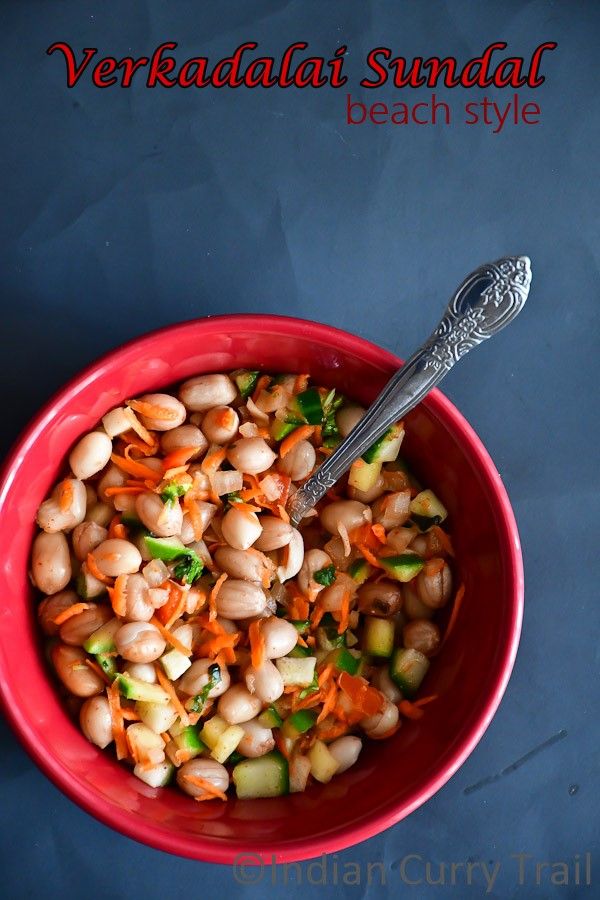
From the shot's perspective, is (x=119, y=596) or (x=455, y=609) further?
(x=455, y=609)

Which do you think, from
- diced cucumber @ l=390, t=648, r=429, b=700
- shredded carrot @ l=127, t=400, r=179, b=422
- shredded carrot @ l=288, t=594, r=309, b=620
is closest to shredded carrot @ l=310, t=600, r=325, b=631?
shredded carrot @ l=288, t=594, r=309, b=620

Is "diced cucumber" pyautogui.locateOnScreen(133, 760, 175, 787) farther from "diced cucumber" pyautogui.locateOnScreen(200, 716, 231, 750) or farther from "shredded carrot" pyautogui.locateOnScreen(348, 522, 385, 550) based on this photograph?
"shredded carrot" pyautogui.locateOnScreen(348, 522, 385, 550)

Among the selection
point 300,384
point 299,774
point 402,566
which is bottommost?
point 299,774

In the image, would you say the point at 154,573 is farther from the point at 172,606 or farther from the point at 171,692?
the point at 171,692

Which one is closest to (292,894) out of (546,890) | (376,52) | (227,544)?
(546,890)

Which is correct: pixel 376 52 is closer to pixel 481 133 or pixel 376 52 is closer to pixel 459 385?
pixel 481 133

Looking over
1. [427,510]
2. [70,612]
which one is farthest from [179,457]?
[427,510]
